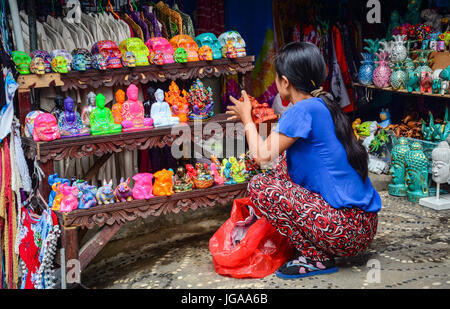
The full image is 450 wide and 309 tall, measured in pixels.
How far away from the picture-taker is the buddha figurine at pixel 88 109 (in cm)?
344

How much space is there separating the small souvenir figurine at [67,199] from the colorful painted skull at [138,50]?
37.0 inches

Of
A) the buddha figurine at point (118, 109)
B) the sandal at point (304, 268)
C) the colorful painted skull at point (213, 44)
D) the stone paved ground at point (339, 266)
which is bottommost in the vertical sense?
the stone paved ground at point (339, 266)

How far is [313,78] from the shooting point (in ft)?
9.45

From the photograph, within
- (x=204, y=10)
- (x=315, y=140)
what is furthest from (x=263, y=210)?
(x=204, y=10)

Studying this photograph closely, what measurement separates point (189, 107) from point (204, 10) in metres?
1.37

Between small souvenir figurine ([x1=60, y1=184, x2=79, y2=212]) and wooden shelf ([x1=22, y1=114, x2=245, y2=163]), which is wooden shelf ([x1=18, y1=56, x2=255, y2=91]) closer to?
wooden shelf ([x1=22, y1=114, x2=245, y2=163])

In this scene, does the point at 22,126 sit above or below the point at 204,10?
below

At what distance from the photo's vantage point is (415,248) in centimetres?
351

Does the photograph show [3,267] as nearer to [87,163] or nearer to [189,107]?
[87,163]

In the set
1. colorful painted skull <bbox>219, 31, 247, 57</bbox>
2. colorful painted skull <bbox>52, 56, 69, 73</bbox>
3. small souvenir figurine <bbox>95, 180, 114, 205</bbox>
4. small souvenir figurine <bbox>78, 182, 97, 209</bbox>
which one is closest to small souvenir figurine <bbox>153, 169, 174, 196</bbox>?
small souvenir figurine <bbox>95, 180, 114, 205</bbox>

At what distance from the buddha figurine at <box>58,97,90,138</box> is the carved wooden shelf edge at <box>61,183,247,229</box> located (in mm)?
487

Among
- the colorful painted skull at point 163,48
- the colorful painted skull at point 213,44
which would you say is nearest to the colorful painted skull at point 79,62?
the colorful painted skull at point 163,48

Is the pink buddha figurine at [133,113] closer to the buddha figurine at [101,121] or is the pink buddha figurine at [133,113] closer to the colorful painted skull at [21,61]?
the buddha figurine at [101,121]

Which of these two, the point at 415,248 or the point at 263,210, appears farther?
the point at 415,248
